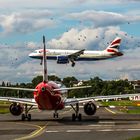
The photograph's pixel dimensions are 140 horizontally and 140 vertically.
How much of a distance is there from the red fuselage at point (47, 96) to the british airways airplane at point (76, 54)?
213 feet

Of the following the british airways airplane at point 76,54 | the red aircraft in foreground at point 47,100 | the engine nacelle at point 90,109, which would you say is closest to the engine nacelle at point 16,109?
the red aircraft in foreground at point 47,100

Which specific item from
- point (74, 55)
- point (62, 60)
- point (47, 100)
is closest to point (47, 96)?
point (47, 100)

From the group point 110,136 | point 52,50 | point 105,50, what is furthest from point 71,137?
point 105,50

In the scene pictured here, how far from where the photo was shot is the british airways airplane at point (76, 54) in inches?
4527

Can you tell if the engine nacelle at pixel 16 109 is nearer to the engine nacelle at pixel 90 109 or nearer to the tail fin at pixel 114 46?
the engine nacelle at pixel 90 109

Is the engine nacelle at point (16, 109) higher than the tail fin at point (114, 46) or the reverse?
the reverse

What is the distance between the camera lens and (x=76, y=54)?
385ft

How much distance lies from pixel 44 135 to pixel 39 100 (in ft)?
37.3

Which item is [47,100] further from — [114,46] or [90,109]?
[114,46]

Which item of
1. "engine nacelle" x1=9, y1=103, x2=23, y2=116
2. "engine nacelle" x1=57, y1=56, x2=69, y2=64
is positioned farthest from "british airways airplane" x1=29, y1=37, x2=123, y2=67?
"engine nacelle" x1=9, y1=103, x2=23, y2=116

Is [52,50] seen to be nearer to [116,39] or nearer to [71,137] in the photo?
[116,39]

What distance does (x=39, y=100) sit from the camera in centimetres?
4375

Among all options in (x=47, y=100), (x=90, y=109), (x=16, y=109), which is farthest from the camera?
(x=16, y=109)

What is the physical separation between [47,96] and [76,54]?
74.1 metres
